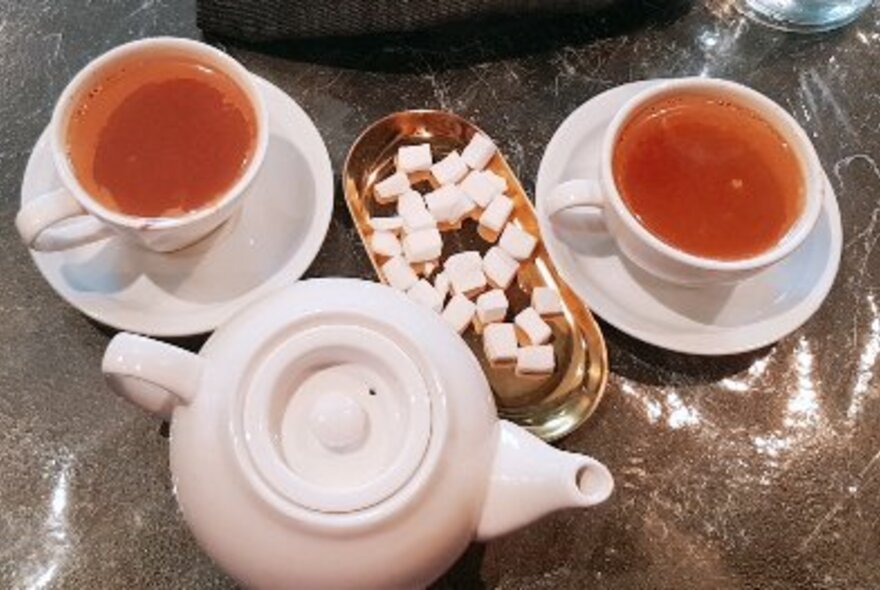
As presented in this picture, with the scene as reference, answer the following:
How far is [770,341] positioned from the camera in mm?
1084

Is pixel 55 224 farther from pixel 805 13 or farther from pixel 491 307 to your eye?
pixel 805 13

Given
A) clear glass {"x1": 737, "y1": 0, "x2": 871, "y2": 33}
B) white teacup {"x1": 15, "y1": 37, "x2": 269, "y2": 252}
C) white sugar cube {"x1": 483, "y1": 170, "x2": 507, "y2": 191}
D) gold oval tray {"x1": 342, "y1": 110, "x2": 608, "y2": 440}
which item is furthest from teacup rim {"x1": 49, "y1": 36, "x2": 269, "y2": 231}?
clear glass {"x1": 737, "y1": 0, "x2": 871, "y2": 33}

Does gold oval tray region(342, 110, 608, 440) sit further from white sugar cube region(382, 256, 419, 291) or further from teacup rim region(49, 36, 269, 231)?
teacup rim region(49, 36, 269, 231)

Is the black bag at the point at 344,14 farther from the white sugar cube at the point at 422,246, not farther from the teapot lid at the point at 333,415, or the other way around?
the teapot lid at the point at 333,415

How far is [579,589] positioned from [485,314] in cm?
28

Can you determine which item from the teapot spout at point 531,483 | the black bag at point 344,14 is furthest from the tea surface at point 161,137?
the teapot spout at point 531,483

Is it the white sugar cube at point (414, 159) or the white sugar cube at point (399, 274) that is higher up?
the white sugar cube at point (414, 159)

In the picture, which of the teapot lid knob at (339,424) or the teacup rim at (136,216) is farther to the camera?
the teacup rim at (136,216)

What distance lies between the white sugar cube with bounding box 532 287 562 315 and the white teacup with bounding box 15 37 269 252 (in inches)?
12.2

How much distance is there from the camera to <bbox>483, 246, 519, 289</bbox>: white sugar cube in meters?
1.13

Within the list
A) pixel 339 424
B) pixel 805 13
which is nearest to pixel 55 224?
pixel 339 424

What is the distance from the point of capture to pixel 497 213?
1150 millimetres

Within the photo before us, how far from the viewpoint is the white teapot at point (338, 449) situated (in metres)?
0.82

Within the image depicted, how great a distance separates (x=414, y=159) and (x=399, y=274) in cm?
14
